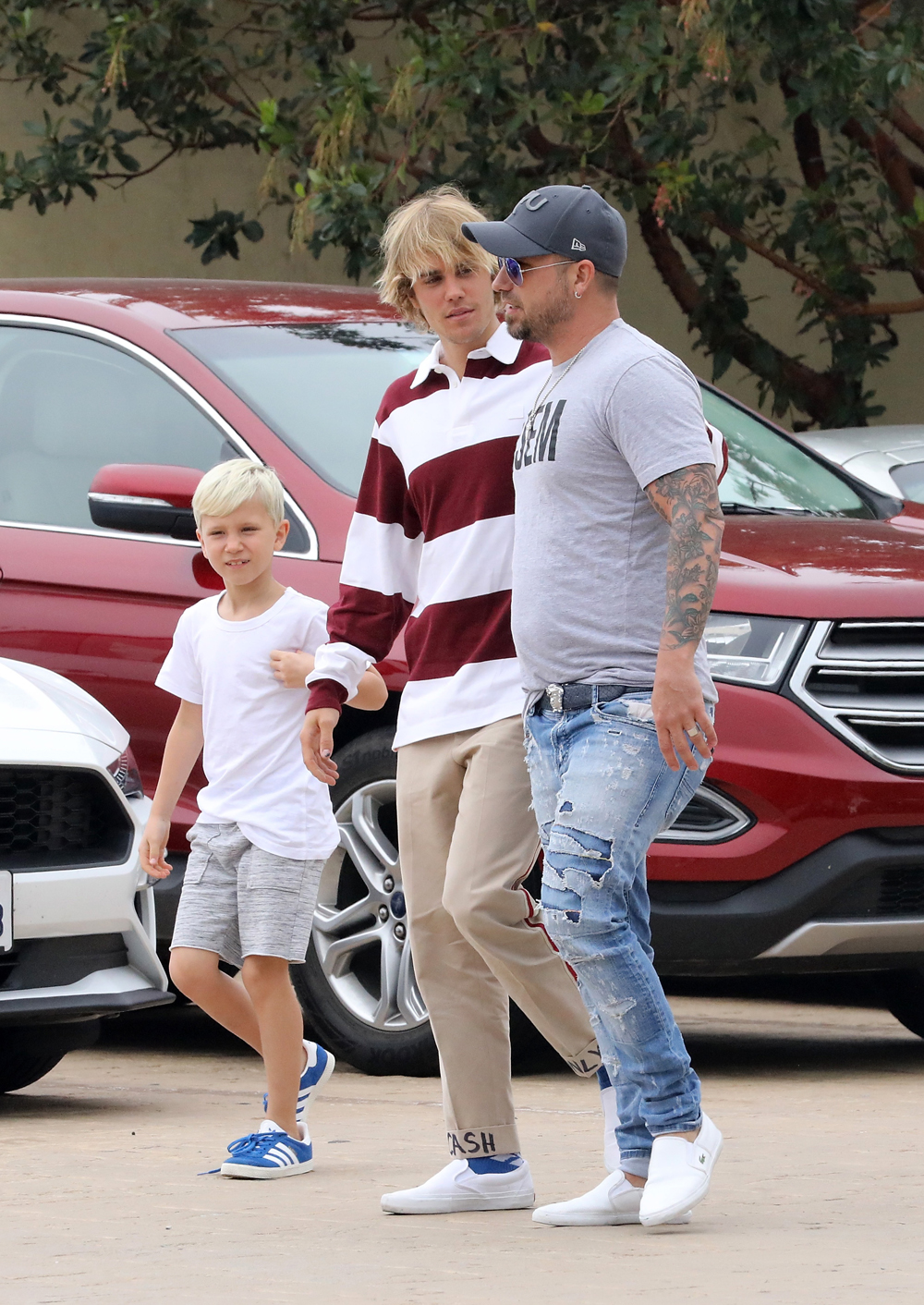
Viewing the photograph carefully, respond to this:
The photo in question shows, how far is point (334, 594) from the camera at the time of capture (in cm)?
595

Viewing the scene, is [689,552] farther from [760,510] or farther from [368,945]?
[760,510]

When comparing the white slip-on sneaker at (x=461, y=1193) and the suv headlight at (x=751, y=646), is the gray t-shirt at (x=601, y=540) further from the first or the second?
the suv headlight at (x=751, y=646)

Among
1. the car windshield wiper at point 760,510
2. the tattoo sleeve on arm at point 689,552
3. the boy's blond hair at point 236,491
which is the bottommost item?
the car windshield wiper at point 760,510

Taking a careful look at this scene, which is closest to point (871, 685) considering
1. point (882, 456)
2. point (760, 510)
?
point (760, 510)

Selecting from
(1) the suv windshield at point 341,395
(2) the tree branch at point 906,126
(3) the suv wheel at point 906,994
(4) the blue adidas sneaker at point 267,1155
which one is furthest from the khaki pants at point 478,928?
(2) the tree branch at point 906,126

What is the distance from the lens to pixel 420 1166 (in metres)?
4.80

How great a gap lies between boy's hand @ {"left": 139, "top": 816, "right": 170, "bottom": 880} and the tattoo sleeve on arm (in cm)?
148

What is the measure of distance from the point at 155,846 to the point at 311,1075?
1.86 ft

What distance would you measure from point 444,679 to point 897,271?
25.3 ft

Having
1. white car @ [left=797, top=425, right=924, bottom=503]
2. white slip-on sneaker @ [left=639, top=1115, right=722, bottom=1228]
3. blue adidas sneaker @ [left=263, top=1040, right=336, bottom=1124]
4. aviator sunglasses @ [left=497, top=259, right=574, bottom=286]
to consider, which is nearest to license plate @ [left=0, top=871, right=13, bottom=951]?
blue adidas sneaker @ [left=263, top=1040, right=336, bottom=1124]

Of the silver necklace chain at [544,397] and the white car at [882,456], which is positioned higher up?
the silver necklace chain at [544,397]

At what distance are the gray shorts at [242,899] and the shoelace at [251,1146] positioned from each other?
0.35 metres

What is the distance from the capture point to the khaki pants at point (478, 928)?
166 inches

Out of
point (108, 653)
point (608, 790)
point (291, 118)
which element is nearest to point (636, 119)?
point (291, 118)
